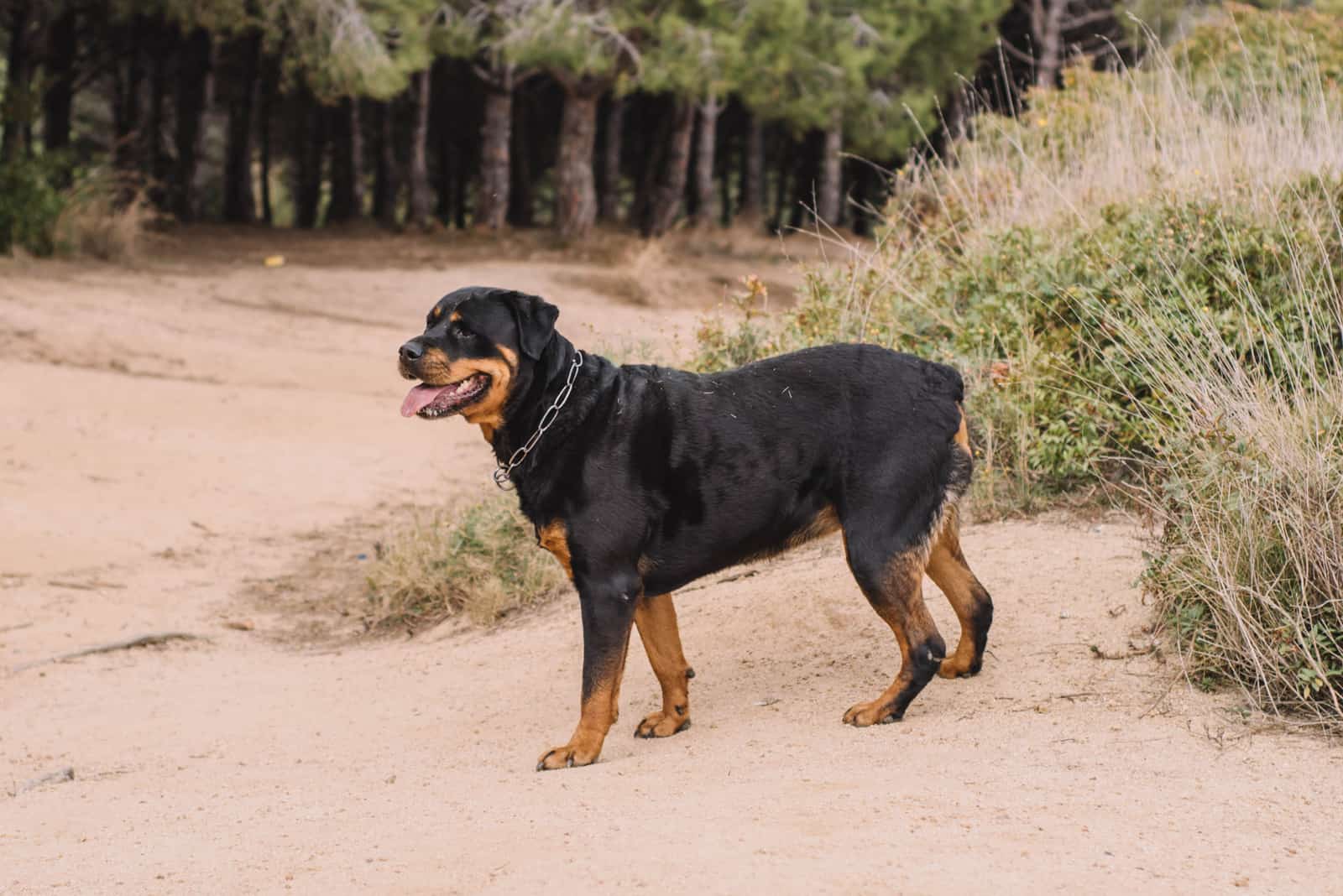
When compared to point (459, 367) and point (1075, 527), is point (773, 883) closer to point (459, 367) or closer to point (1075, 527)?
point (459, 367)

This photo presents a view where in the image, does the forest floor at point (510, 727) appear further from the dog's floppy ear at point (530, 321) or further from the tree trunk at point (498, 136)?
the tree trunk at point (498, 136)

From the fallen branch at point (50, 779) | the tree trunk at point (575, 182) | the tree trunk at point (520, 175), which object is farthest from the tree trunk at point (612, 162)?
the fallen branch at point (50, 779)

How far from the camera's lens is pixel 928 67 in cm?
2700

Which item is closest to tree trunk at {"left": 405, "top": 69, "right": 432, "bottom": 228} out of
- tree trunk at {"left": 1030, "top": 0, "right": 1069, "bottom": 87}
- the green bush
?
the green bush

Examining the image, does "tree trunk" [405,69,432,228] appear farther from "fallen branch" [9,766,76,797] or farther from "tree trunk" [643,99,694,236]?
"fallen branch" [9,766,76,797]

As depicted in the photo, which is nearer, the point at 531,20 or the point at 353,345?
the point at 353,345

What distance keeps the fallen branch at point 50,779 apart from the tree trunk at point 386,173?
2768cm

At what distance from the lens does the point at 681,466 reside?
16.8ft

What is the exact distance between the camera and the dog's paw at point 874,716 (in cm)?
502

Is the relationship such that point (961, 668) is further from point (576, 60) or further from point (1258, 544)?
point (576, 60)

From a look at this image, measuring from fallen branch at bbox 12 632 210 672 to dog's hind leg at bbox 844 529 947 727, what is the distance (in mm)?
4334

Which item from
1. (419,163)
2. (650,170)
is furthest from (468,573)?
(650,170)

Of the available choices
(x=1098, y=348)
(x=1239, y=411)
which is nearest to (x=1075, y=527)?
(x=1098, y=348)

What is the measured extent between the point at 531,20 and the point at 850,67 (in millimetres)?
5017
